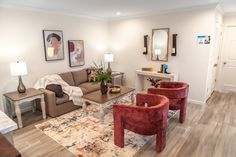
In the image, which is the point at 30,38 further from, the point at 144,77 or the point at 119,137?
the point at 144,77

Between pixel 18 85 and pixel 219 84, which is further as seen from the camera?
pixel 219 84

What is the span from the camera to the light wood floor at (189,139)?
2.51 m

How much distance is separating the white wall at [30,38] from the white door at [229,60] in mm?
4550

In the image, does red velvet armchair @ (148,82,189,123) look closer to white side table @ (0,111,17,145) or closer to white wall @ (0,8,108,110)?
white side table @ (0,111,17,145)

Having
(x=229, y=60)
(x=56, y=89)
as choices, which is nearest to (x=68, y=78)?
(x=56, y=89)

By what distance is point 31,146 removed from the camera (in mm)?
2695

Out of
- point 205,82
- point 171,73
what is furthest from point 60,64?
point 205,82

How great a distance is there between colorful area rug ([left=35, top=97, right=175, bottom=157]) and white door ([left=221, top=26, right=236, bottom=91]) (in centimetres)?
286

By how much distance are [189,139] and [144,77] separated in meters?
2.90

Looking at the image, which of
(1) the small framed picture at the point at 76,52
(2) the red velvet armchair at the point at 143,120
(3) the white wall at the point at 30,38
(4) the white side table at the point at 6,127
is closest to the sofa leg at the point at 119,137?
(2) the red velvet armchair at the point at 143,120

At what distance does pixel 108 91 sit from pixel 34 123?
1.77m

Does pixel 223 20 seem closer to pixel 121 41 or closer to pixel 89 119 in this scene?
pixel 121 41

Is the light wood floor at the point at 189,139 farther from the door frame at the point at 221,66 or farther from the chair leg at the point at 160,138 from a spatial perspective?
the door frame at the point at 221,66

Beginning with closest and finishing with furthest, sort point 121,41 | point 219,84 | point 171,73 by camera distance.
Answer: point 171,73, point 219,84, point 121,41
